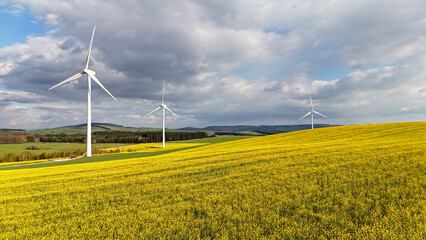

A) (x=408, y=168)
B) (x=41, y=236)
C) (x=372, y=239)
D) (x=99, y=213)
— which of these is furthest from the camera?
(x=408, y=168)

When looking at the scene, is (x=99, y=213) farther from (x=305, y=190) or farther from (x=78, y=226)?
(x=305, y=190)

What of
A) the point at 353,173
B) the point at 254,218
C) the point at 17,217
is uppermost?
the point at 353,173

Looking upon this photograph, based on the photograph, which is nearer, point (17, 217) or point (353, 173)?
point (17, 217)

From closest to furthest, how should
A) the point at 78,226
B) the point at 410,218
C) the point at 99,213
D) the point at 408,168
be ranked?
1. the point at 410,218
2. the point at 78,226
3. the point at 99,213
4. the point at 408,168

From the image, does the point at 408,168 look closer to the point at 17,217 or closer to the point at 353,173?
the point at 353,173

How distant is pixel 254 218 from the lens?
287 inches

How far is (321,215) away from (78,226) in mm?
8484

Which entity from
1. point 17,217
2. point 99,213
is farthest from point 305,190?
point 17,217

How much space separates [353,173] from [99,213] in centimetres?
1143

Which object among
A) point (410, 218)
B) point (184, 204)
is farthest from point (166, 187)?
point (410, 218)

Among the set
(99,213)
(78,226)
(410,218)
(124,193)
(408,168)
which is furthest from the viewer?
(124,193)

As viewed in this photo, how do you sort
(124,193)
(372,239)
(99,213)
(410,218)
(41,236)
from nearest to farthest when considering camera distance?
(372,239) → (410,218) → (41,236) → (99,213) → (124,193)

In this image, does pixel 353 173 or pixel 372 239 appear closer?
pixel 372 239

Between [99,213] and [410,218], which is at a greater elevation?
[410,218]
